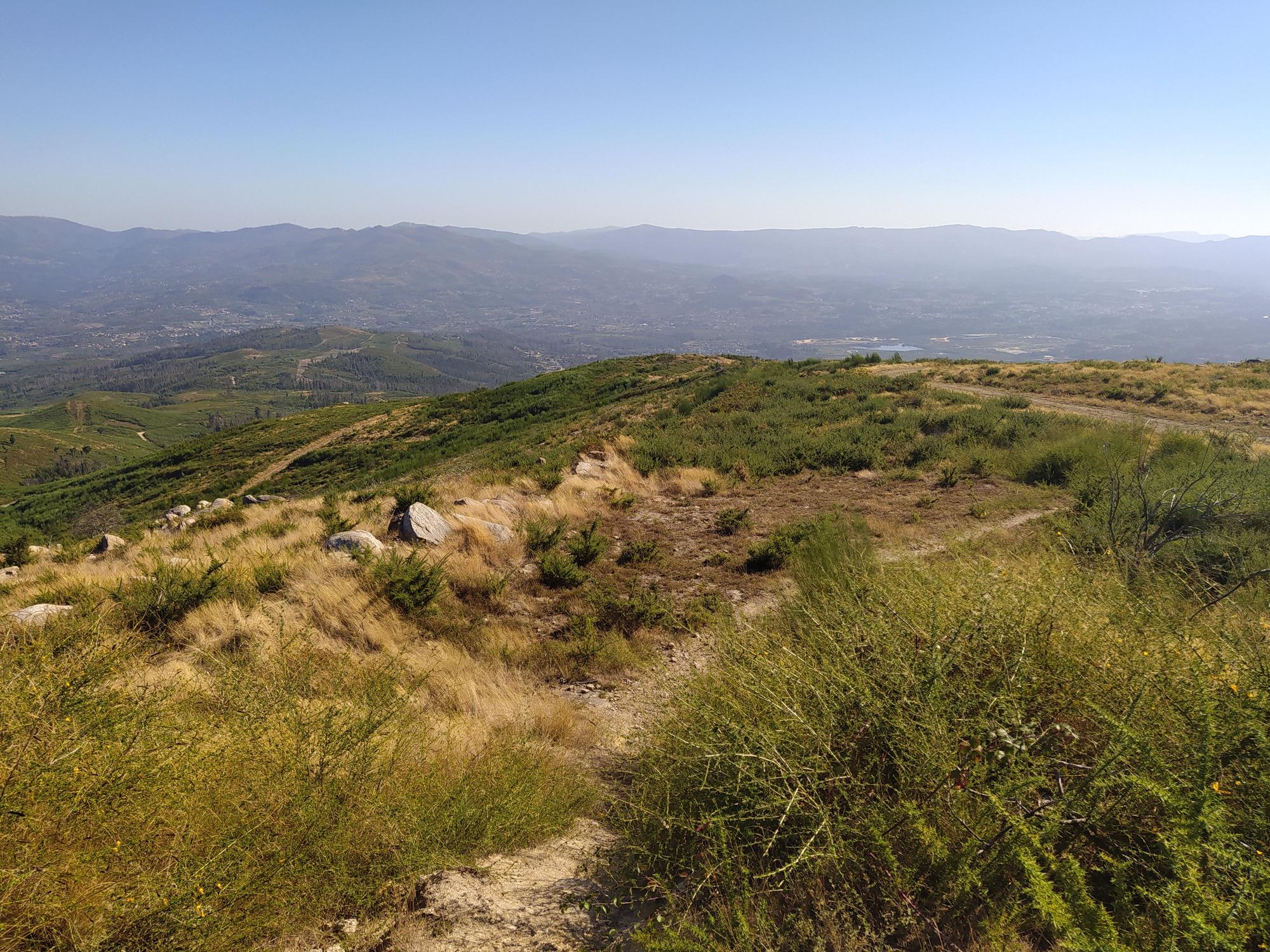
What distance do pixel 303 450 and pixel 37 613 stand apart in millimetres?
35610

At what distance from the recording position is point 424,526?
27.6ft

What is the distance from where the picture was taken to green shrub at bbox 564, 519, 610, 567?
852 cm

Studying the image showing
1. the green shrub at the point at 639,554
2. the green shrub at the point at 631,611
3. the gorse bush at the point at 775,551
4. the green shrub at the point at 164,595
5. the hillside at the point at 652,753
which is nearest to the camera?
the hillside at the point at 652,753

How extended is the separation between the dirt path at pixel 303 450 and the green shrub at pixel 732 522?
91.5 feet

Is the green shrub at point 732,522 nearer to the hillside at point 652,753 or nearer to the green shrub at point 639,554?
the green shrub at point 639,554

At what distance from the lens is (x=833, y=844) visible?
2377 millimetres

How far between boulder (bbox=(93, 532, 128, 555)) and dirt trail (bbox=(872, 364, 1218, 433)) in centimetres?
2026

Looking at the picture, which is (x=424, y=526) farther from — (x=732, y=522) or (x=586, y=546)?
(x=732, y=522)

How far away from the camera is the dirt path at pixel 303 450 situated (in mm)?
30781

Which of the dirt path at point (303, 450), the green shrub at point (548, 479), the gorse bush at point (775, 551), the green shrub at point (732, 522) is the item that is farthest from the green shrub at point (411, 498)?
the dirt path at point (303, 450)

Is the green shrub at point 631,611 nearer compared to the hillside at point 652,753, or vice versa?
the hillside at point 652,753

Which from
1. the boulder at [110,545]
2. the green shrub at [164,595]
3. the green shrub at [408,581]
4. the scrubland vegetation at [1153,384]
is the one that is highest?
the scrubland vegetation at [1153,384]

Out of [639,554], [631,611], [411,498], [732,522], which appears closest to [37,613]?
[411,498]

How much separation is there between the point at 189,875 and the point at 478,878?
1286 mm
